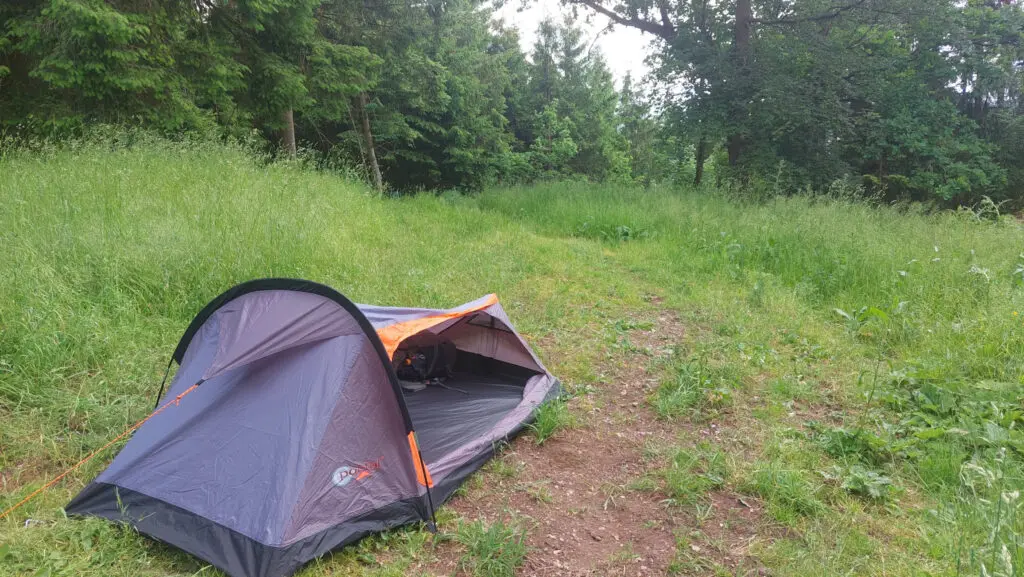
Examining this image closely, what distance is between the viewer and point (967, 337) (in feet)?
13.2

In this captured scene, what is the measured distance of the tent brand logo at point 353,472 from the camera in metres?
2.49

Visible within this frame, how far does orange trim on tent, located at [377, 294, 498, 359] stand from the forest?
225 inches

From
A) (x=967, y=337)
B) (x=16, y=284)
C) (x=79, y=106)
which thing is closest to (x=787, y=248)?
(x=967, y=337)

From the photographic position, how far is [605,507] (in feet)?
9.17

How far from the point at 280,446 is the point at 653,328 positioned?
367 cm

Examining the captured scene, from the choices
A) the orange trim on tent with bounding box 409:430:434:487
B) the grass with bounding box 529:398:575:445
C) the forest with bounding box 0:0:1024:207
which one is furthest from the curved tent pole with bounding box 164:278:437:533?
the forest with bounding box 0:0:1024:207

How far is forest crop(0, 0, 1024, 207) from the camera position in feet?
22.7

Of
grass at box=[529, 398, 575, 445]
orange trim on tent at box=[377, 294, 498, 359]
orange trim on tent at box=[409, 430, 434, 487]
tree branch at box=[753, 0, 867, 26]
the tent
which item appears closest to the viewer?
the tent

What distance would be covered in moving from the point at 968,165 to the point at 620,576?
1629cm

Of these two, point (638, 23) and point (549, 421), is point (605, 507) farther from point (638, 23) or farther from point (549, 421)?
point (638, 23)

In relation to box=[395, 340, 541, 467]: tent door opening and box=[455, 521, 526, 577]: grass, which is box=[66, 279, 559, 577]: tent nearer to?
box=[395, 340, 541, 467]: tent door opening

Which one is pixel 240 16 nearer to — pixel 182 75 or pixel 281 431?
pixel 182 75

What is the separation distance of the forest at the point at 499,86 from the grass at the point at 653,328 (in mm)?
1248

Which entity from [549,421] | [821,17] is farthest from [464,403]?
[821,17]
